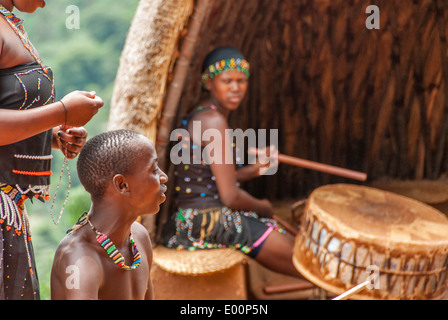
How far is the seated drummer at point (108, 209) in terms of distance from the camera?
4.71ft

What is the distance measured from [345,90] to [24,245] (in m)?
2.79

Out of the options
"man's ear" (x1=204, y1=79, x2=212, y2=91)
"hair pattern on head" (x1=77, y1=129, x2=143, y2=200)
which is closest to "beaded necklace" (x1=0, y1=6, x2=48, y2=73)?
"hair pattern on head" (x1=77, y1=129, x2=143, y2=200)

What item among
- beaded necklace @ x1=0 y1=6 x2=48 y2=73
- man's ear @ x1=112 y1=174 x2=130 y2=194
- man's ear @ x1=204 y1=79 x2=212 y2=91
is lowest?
man's ear @ x1=112 y1=174 x2=130 y2=194

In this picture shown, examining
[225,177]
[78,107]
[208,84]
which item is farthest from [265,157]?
[78,107]

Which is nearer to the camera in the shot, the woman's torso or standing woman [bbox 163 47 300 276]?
the woman's torso

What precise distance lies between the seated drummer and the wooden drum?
1239 mm

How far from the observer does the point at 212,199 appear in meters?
2.94

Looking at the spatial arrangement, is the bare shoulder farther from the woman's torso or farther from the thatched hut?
the thatched hut

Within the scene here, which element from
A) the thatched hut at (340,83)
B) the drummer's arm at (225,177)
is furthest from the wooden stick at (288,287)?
the thatched hut at (340,83)

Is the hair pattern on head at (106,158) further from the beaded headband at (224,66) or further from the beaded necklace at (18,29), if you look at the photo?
the beaded headband at (224,66)

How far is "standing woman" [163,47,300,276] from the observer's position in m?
2.86

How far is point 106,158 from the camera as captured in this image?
146cm

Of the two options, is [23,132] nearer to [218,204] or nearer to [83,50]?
[218,204]

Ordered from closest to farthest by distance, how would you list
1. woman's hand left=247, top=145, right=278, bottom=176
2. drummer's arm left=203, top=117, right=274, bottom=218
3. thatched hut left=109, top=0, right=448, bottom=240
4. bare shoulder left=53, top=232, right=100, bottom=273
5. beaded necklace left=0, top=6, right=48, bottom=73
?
bare shoulder left=53, top=232, right=100, bottom=273
beaded necklace left=0, top=6, right=48, bottom=73
drummer's arm left=203, top=117, right=274, bottom=218
woman's hand left=247, top=145, right=278, bottom=176
thatched hut left=109, top=0, right=448, bottom=240
